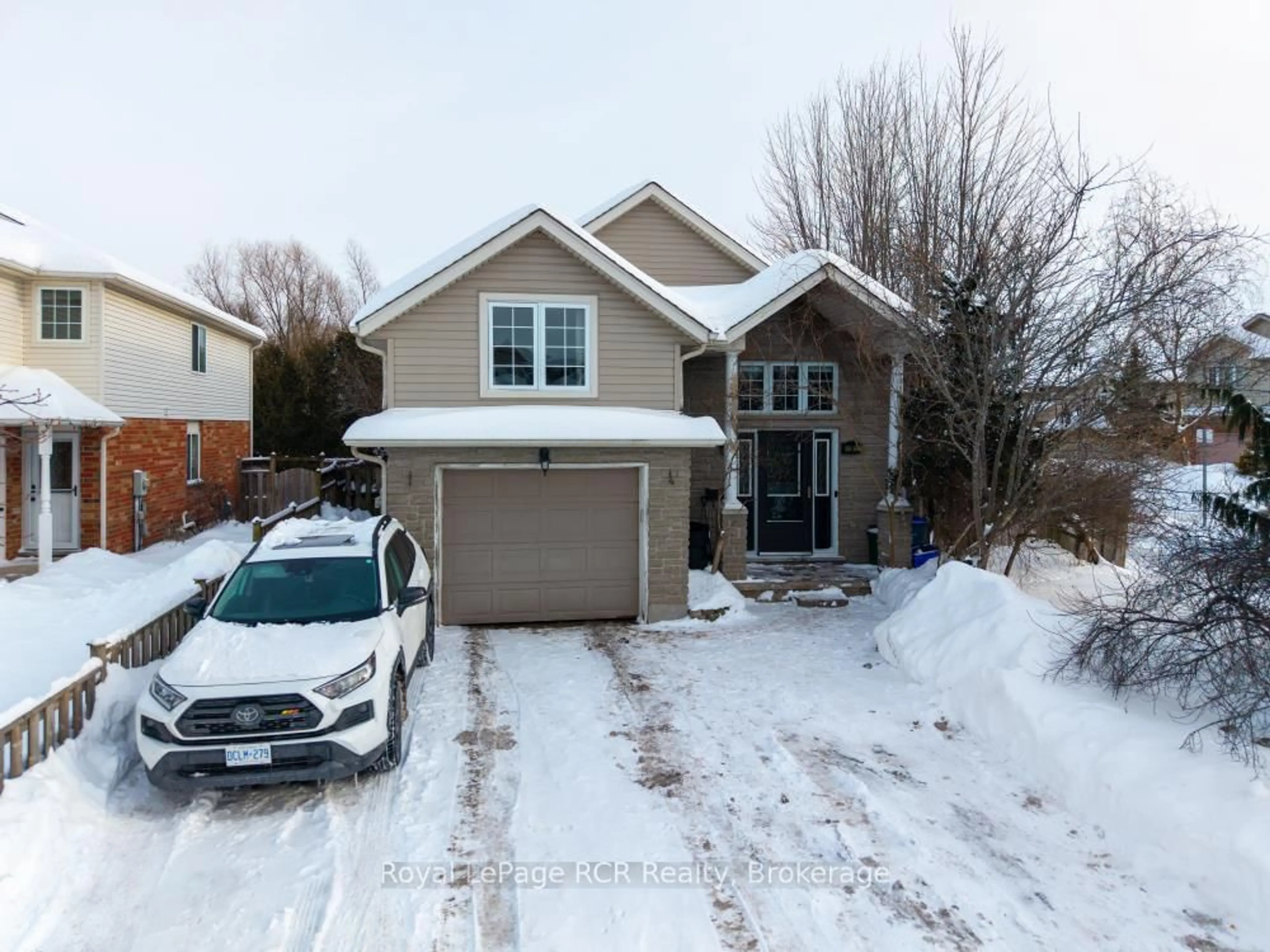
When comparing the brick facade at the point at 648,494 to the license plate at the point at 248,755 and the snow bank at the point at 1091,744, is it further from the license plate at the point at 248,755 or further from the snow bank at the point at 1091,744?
the license plate at the point at 248,755

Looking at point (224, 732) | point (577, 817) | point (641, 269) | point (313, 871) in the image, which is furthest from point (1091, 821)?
point (641, 269)

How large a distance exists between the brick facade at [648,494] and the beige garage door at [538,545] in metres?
0.28

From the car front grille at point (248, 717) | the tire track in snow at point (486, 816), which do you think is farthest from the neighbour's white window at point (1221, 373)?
the car front grille at point (248, 717)

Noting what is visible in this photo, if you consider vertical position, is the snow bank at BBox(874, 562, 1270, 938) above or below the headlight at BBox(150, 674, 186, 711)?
below

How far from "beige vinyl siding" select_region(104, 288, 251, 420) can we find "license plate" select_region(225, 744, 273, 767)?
44.8 feet

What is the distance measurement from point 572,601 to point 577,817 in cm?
607

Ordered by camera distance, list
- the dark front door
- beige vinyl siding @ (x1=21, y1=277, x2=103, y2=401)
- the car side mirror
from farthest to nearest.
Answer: beige vinyl siding @ (x1=21, y1=277, x2=103, y2=401) → the dark front door → the car side mirror

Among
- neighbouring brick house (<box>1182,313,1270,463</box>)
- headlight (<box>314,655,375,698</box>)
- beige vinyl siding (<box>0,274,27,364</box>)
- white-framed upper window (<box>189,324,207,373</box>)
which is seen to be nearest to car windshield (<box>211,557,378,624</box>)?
headlight (<box>314,655,375,698</box>)

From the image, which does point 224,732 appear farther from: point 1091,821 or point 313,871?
point 1091,821

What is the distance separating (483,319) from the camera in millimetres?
11461

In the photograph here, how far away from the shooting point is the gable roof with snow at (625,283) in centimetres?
1102

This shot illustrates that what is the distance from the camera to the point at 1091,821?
5.53m

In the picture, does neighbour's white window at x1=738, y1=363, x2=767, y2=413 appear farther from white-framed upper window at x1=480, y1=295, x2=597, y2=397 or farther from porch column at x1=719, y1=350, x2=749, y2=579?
white-framed upper window at x1=480, y1=295, x2=597, y2=397

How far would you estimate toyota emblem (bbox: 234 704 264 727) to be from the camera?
5660mm
